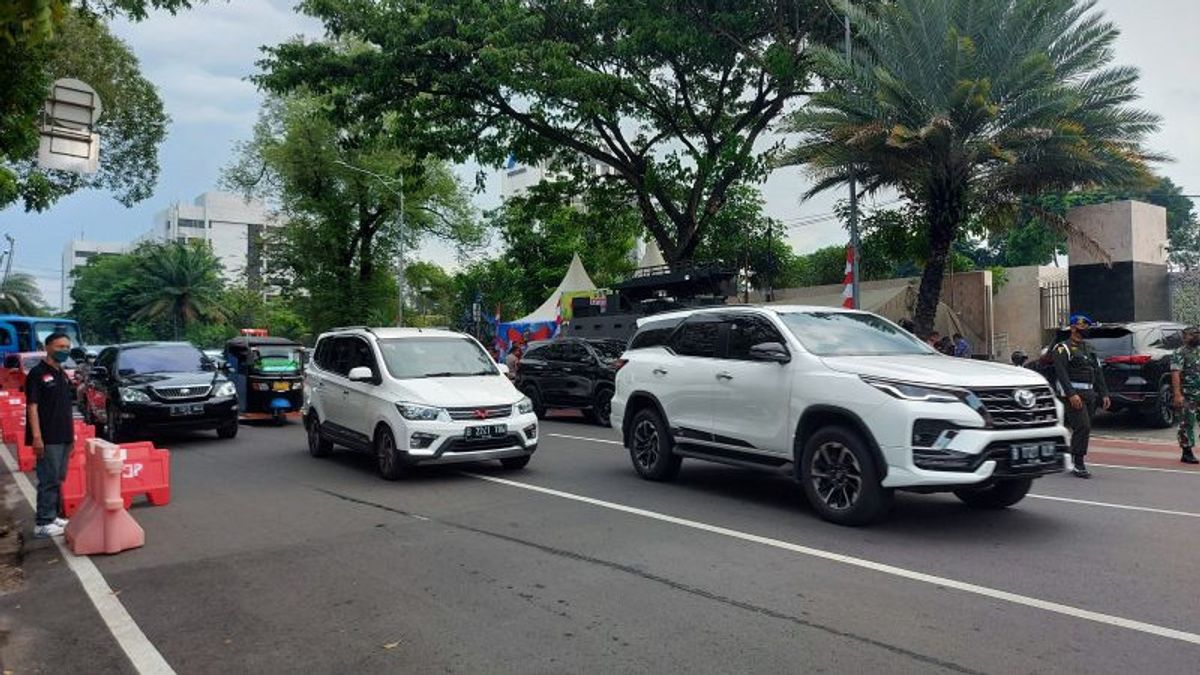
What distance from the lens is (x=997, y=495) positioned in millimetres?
7820

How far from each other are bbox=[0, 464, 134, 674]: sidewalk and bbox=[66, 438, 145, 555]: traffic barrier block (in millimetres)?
237

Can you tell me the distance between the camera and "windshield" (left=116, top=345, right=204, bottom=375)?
48.0 ft

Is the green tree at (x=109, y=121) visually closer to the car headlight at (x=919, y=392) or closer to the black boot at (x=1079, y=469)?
the car headlight at (x=919, y=392)

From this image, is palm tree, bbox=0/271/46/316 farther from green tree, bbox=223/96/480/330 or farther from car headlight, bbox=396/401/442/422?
car headlight, bbox=396/401/442/422

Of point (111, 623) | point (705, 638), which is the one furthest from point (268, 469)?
point (705, 638)

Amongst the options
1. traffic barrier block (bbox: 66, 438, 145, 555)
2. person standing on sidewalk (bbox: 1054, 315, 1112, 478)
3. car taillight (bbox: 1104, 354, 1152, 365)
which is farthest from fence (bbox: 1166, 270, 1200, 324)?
traffic barrier block (bbox: 66, 438, 145, 555)

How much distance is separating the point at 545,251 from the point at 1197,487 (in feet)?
130

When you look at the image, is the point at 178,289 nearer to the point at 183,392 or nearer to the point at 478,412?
the point at 183,392

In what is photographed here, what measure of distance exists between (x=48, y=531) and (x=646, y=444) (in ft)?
19.1

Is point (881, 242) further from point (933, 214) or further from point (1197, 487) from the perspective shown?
point (1197, 487)

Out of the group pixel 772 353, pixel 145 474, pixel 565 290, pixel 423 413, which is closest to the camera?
pixel 772 353

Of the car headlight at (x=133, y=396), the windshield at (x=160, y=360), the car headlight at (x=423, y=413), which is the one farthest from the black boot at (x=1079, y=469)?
the windshield at (x=160, y=360)

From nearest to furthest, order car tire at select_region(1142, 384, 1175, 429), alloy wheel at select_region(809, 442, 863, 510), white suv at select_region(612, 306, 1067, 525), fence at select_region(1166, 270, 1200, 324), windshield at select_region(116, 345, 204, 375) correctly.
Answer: white suv at select_region(612, 306, 1067, 525), alloy wheel at select_region(809, 442, 863, 510), car tire at select_region(1142, 384, 1175, 429), windshield at select_region(116, 345, 204, 375), fence at select_region(1166, 270, 1200, 324)


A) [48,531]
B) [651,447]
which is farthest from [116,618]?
[651,447]
